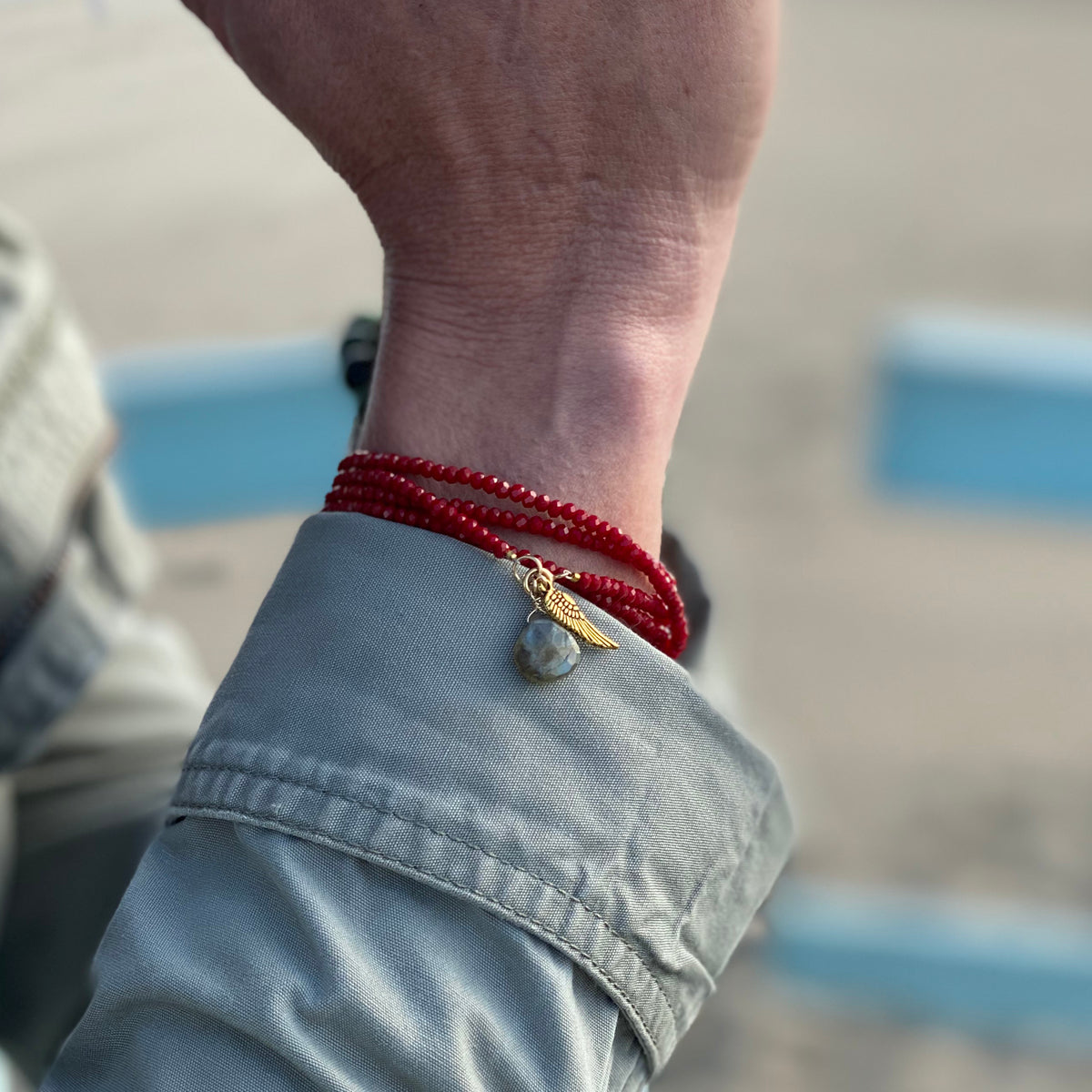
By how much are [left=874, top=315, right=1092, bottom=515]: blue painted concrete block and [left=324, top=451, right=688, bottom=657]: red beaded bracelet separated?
67cm

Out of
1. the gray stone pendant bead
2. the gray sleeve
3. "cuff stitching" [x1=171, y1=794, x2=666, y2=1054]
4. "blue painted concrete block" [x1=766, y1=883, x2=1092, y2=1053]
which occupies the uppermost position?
the gray stone pendant bead

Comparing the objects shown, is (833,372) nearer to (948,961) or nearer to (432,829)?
(948,961)

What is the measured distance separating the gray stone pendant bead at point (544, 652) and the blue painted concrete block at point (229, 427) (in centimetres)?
70

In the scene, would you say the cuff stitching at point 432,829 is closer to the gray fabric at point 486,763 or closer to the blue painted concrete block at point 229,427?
the gray fabric at point 486,763

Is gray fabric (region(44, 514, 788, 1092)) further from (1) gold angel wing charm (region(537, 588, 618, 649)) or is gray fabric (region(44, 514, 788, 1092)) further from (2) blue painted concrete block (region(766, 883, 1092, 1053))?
(2) blue painted concrete block (region(766, 883, 1092, 1053))

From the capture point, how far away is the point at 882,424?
3.42 feet

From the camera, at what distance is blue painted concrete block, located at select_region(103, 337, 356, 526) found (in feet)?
3.50

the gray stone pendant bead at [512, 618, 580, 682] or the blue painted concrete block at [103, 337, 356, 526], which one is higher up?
the gray stone pendant bead at [512, 618, 580, 682]

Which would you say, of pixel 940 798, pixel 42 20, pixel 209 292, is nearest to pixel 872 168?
pixel 940 798

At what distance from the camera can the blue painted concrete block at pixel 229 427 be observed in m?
1.07

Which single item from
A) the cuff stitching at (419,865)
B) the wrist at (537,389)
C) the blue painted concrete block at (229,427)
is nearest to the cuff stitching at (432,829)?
the cuff stitching at (419,865)

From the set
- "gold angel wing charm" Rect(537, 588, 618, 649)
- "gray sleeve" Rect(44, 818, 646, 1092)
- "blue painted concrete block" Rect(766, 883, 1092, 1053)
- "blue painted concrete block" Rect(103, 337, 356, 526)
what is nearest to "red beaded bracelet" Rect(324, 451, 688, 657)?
"gold angel wing charm" Rect(537, 588, 618, 649)

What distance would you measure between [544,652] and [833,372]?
5.76 feet

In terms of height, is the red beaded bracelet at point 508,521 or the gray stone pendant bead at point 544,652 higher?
the red beaded bracelet at point 508,521
